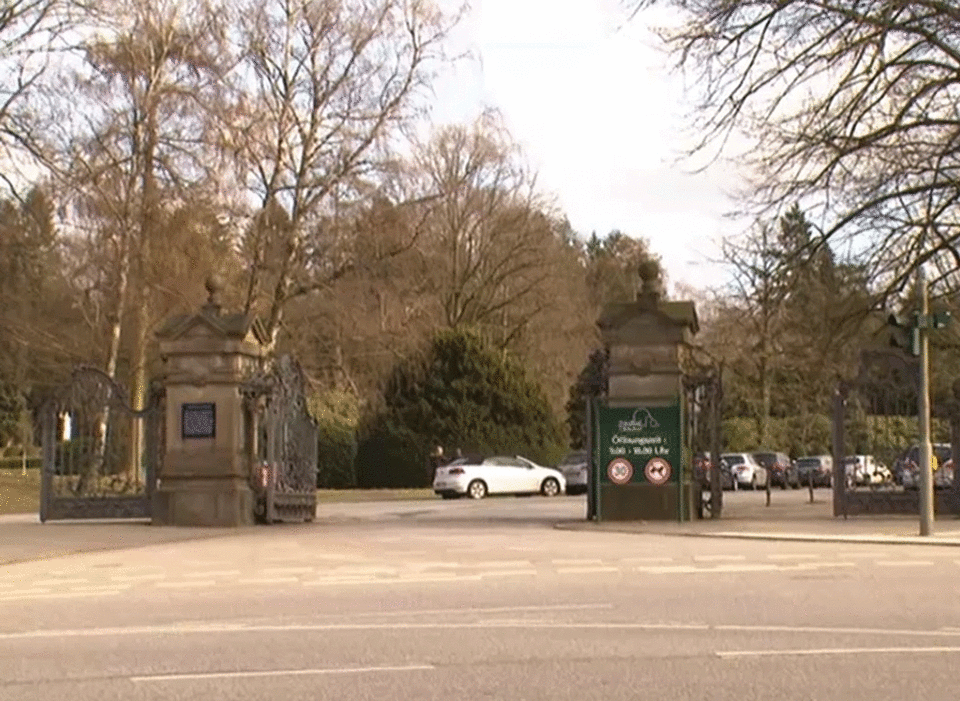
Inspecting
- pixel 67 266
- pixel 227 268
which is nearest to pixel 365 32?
pixel 227 268

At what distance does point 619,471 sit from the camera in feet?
96.6

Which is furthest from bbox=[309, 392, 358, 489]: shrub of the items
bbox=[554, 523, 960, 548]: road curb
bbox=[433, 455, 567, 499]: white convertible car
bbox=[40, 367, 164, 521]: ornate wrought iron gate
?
bbox=[554, 523, 960, 548]: road curb

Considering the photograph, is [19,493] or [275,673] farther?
[19,493]

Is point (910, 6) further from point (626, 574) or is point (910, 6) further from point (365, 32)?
point (365, 32)

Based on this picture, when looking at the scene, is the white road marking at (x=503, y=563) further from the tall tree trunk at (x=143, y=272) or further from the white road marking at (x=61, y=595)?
the tall tree trunk at (x=143, y=272)

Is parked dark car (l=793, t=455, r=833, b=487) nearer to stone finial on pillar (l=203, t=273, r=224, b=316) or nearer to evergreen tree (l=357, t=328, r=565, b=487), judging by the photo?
evergreen tree (l=357, t=328, r=565, b=487)

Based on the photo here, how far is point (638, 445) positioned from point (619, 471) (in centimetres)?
61

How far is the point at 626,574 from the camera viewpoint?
17844 millimetres

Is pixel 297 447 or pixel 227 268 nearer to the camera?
pixel 297 447

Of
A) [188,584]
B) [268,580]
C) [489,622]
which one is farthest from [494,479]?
[489,622]

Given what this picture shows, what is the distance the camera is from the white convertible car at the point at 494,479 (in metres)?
47.3

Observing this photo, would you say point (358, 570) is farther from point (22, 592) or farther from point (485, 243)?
point (485, 243)

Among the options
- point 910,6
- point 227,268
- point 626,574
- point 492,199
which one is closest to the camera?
point 626,574

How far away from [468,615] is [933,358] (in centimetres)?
4000
